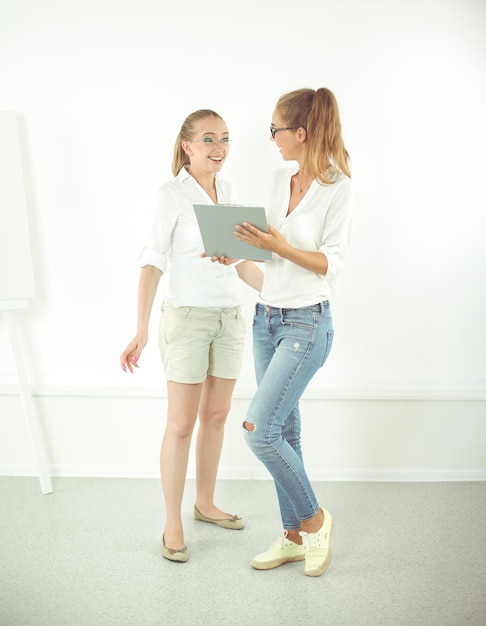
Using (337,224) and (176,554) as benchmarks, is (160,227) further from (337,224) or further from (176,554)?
(176,554)

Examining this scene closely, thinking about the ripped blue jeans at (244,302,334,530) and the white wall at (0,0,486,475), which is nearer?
the ripped blue jeans at (244,302,334,530)

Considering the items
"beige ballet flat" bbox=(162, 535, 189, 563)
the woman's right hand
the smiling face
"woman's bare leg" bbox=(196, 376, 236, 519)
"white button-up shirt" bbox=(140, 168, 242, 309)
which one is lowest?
"beige ballet flat" bbox=(162, 535, 189, 563)

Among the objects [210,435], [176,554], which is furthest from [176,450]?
[176,554]

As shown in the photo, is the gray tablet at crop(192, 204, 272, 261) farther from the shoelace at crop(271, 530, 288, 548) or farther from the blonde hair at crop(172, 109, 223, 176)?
the shoelace at crop(271, 530, 288, 548)

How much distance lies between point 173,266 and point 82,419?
115 centimetres

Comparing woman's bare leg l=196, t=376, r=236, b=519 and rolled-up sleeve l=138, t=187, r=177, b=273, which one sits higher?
rolled-up sleeve l=138, t=187, r=177, b=273

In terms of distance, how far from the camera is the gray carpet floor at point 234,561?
2.06 metres

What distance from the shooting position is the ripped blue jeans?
7.04ft

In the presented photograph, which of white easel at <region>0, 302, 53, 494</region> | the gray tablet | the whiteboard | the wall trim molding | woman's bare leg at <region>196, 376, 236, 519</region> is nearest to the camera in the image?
the gray tablet

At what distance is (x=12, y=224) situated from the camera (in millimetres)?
2906

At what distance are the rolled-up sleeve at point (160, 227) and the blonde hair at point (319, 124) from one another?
53 cm

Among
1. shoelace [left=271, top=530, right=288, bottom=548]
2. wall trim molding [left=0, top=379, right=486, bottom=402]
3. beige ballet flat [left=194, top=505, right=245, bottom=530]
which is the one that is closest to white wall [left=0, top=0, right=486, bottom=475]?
wall trim molding [left=0, top=379, right=486, bottom=402]

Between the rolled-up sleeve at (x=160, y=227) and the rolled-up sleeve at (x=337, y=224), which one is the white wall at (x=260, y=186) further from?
the rolled-up sleeve at (x=337, y=224)

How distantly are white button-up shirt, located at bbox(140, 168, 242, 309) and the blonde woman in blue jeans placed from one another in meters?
0.26
